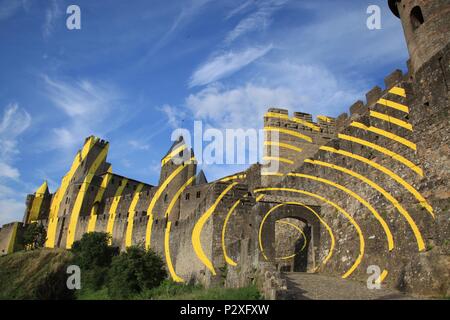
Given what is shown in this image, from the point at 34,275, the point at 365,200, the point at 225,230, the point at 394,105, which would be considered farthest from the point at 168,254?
the point at 394,105

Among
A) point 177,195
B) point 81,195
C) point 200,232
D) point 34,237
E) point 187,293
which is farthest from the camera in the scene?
point 81,195

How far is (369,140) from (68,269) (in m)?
27.8

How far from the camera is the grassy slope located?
26.6 meters

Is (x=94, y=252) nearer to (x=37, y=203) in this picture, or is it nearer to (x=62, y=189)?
(x=62, y=189)

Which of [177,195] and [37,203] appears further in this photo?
[37,203]

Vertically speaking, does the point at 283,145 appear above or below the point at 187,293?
above

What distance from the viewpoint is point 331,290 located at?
409 inches

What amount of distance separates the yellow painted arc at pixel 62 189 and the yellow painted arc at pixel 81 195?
2.16 metres

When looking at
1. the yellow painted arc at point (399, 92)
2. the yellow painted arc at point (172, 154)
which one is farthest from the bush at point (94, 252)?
the yellow painted arc at point (399, 92)

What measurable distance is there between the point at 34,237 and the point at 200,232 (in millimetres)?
41119

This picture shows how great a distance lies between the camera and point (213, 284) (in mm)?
15906

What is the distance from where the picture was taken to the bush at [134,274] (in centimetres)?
2080

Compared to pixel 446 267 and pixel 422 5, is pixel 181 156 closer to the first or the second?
pixel 422 5
